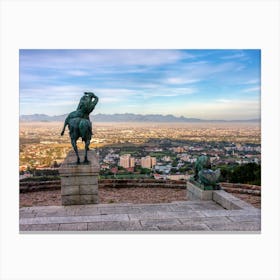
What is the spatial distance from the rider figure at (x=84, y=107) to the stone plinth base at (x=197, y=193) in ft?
8.00

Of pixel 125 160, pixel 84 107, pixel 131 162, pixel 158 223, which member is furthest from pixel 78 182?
pixel 158 223

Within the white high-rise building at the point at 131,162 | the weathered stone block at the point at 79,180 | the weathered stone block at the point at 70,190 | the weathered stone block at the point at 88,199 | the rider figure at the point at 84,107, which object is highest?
the rider figure at the point at 84,107

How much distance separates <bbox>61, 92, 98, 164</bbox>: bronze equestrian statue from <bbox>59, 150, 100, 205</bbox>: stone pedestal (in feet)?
1.19

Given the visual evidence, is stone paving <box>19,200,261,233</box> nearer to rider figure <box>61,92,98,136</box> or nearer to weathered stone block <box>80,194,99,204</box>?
weathered stone block <box>80,194,99,204</box>

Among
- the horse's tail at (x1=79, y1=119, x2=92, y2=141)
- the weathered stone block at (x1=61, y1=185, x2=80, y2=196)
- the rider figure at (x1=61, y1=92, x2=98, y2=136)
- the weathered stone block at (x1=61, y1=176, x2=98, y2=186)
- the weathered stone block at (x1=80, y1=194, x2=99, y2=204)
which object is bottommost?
the weathered stone block at (x1=80, y1=194, x2=99, y2=204)

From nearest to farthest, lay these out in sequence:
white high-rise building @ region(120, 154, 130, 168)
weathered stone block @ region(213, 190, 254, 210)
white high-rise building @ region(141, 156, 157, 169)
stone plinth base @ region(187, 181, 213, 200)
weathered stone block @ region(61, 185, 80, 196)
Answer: weathered stone block @ region(213, 190, 254, 210) → weathered stone block @ region(61, 185, 80, 196) → stone plinth base @ region(187, 181, 213, 200) → white high-rise building @ region(120, 154, 130, 168) → white high-rise building @ region(141, 156, 157, 169)

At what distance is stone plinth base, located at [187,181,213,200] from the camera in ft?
19.7

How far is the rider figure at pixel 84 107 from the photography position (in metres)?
5.49

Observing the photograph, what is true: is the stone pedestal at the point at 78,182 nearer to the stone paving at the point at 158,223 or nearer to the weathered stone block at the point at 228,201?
the stone paving at the point at 158,223

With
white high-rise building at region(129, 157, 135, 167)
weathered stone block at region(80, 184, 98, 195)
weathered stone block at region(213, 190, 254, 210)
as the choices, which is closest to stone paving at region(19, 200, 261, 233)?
weathered stone block at region(213, 190, 254, 210)

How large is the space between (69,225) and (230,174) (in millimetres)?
5428

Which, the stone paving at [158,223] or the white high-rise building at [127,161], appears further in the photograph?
the white high-rise building at [127,161]

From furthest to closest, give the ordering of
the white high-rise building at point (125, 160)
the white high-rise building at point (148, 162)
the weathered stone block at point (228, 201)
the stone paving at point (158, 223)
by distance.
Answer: the white high-rise building at point (148, 162) < the white high-rise building at point (125, 160) < the weathered stone block at point (228, 201) < the stone paving at point (158, 223)

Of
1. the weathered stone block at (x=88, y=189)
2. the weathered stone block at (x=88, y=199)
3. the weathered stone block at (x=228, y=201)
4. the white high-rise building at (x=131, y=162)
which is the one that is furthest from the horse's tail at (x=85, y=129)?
the weathered stone block at (x=228, y=201)
